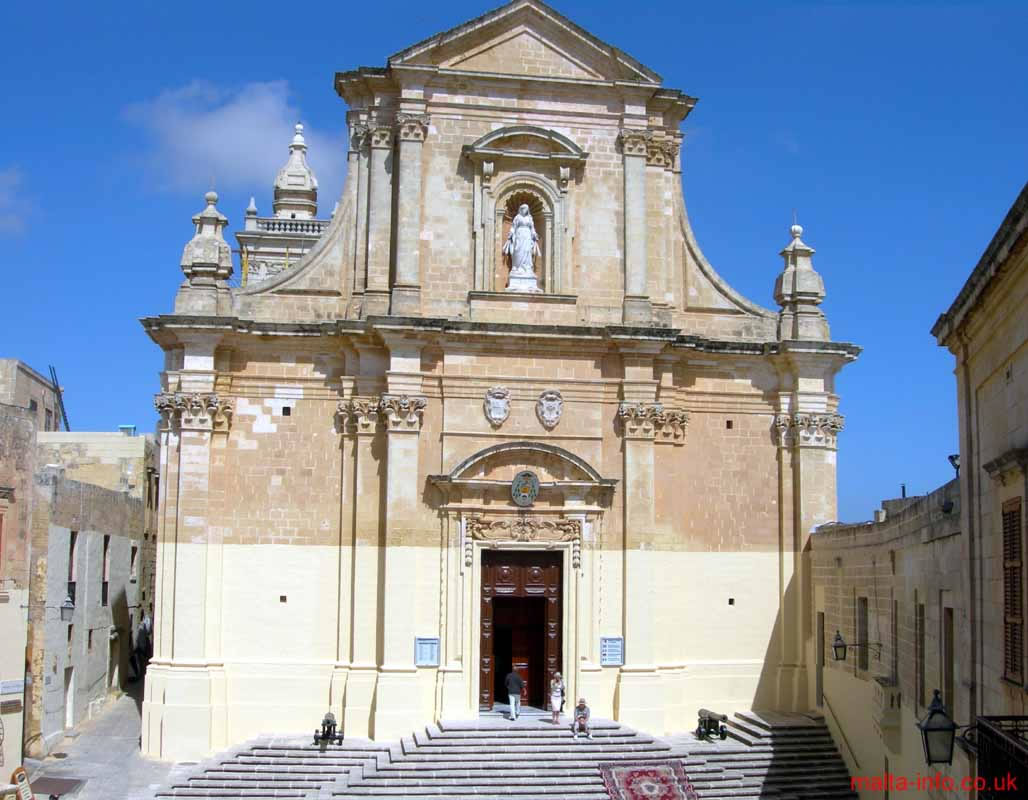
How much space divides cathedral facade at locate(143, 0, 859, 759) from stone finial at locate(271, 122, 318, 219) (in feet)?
64.5

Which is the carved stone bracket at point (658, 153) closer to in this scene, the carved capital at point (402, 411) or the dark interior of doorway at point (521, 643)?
the carved capital at point (402, 411)

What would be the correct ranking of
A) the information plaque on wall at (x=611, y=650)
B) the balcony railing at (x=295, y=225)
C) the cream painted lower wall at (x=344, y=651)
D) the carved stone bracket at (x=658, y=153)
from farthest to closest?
1. the balcony railing at (x=295, y=225)
2. the carved stone bracket at (x=658, y=153)
3. the information plaque on wall at (x=611, y=650)
4. the cream painted lower wall at (x=344, y=651)

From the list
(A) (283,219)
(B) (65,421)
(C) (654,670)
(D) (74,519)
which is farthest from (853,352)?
(B) (65,421)

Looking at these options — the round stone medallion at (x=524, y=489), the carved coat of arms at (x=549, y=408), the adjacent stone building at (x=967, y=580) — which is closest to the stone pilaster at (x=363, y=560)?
the round stone medallion at (x=524, y=489)

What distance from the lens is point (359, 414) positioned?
83.0ft

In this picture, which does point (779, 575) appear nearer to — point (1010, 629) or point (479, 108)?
point (479, 108)

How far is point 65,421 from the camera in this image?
141ft

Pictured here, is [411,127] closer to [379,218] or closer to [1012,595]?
[379,218]

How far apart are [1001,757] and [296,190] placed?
3908cm

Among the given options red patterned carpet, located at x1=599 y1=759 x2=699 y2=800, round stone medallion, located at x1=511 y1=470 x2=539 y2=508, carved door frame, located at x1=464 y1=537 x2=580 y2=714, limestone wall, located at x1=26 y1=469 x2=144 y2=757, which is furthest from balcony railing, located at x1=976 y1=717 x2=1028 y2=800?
limestone wall, located at x1=26 y1=469 x2=144 y2=757

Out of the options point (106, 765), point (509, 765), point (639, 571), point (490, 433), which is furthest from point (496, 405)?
point (106, 765)

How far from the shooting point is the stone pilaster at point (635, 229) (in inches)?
1029

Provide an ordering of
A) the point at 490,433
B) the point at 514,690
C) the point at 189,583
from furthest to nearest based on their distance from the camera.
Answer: the point at 490,433, the point at 189,583, the point at 514,690

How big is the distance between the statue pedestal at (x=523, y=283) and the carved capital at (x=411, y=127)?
3.46 m
